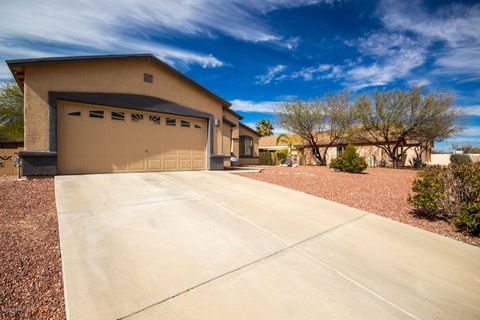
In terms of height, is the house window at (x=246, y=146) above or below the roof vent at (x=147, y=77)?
below

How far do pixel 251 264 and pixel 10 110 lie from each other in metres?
26.6

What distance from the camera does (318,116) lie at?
21.6m

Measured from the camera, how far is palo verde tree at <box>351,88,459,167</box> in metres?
16.5

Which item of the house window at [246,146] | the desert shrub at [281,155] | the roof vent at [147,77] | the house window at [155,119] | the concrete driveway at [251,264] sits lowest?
the concrete driveway at [251,264]

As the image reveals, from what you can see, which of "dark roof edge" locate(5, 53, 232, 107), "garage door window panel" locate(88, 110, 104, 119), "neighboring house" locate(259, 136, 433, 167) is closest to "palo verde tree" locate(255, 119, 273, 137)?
"neighboring house" locate(259, 136, 433, 167)

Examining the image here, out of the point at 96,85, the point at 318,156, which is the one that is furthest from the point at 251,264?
the point at 318,156

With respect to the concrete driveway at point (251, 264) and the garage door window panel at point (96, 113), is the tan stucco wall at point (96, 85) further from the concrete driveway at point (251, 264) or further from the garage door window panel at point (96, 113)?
the concrete driveway at point (251, 264)

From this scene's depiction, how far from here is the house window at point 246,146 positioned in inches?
765

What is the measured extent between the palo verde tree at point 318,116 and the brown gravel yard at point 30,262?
2112cm

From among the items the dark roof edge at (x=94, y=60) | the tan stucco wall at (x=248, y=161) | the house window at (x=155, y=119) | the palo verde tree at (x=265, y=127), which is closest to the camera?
the dark roof edge at (x=94, y=60)

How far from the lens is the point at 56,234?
10.7 feet

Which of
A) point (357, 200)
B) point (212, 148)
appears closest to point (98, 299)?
point (357, 200)

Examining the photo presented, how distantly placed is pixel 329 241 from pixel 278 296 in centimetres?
174

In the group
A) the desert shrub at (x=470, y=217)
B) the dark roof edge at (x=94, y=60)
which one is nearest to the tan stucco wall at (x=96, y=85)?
the dark roof edge at (x=94, y=60)
